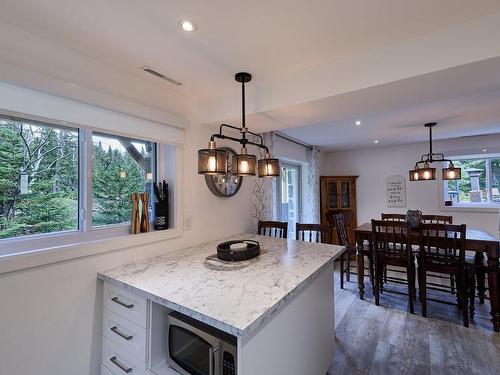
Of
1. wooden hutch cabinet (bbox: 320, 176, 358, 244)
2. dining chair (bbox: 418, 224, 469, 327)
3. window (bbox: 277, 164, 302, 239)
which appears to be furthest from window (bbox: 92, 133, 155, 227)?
wooden hutch cabinet (bbox: 320, 176, 358, 244)

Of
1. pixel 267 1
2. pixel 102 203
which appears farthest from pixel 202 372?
pixel 267 1

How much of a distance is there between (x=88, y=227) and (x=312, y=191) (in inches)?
151

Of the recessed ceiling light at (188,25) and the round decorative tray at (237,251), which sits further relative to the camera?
the round decorative tray at (237,251)

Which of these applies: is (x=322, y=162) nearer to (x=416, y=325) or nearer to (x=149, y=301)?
(x=416, y=325)

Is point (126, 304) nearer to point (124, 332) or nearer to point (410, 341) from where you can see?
point (124, 332)

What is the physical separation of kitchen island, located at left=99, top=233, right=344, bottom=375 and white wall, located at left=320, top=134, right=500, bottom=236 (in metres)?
3.83

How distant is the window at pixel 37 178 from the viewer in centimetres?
140

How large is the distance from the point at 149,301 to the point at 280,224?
68.3 inches

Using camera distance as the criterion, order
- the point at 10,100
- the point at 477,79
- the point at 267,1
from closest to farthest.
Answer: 1. the point at 267,1
2. the point at 10,100
3. the point at 477,79

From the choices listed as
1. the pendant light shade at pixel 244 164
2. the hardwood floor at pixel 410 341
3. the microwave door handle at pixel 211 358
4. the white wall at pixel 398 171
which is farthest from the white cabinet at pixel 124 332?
the white wall at pixel 398 171

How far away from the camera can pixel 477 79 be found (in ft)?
4.91

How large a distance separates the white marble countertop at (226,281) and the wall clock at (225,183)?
0.66 m

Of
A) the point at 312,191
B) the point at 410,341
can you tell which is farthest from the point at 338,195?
the point at 410,341

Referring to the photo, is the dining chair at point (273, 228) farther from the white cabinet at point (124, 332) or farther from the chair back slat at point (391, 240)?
the white cabinet at point (124, 332)
